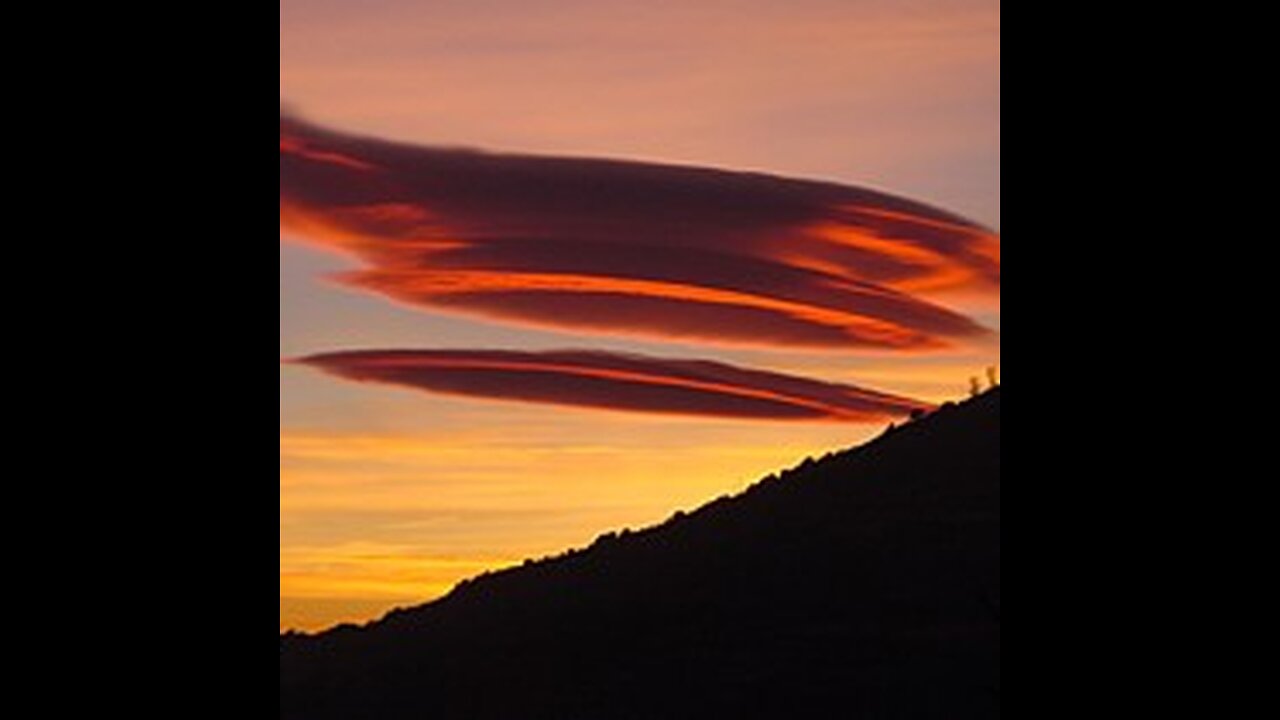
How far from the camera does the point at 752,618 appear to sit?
75.9 m

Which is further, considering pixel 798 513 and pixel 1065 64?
pixel 798 513

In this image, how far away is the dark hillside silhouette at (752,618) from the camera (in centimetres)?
7188

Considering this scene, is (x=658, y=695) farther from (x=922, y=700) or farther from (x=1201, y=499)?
(x=1201, y=499)

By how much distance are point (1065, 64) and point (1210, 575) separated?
48.3 inches

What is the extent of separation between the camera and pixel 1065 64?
5453mm

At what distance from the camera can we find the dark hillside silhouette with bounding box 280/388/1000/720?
71875mm
